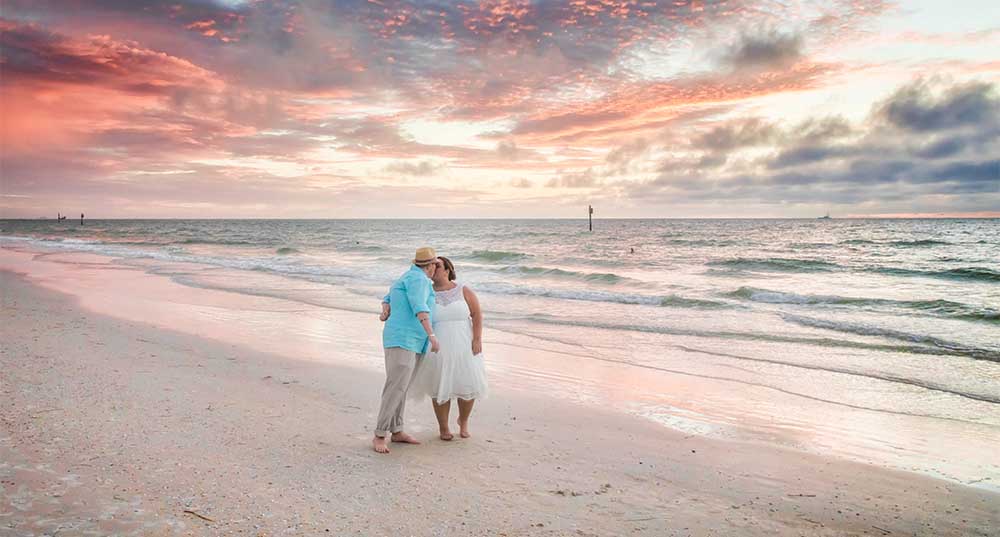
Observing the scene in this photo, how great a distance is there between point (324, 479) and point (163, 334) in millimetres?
7714

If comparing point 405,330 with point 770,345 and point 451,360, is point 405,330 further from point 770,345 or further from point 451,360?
point 770,345

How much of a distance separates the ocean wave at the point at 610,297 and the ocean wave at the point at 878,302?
270 cm

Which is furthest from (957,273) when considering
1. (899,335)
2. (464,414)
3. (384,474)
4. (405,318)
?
(384,474)

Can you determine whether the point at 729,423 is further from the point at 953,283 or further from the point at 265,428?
the point at 953,283

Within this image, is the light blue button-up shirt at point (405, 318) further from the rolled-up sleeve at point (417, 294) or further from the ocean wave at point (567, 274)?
the ocean wave at point (567, 274)

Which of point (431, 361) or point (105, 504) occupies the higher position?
point (431, 361)

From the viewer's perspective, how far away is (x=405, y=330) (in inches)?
214

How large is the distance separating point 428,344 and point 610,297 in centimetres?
1451

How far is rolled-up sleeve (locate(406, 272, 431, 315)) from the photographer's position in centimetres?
527

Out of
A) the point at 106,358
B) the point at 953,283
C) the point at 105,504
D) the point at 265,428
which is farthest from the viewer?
the point at 953,283

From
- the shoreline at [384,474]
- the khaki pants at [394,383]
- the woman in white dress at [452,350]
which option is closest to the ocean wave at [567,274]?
the shoreline at [384,474]

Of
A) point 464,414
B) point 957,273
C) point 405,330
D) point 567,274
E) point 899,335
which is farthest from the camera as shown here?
point 567,274

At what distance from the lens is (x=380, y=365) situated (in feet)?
30.6

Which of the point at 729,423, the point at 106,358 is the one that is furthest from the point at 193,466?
the point at 729,423
